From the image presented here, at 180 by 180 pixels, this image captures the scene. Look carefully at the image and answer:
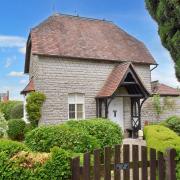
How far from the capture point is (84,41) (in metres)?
24.0

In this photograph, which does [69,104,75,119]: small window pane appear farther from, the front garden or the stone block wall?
the front garden

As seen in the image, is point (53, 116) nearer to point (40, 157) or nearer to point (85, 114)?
point (85, 114)

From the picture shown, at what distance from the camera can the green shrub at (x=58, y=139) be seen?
10328 millimetres

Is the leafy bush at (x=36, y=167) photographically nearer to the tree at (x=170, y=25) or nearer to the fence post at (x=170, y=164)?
the fence post at (x=170, y=164)

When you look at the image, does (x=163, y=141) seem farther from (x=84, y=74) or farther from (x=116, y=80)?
(x=84, y=74)

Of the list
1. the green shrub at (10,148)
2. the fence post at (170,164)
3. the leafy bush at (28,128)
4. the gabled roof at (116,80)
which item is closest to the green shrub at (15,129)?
the leafy bush at (28,128)

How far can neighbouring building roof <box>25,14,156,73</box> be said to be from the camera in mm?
22220

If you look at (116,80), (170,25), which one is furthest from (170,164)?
(116,80)

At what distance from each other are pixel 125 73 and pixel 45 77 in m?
5.39

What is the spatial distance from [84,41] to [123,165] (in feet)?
60.4

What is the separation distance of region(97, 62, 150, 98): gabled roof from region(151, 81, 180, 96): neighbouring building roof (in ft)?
13.8

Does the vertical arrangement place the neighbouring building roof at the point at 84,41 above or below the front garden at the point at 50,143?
above

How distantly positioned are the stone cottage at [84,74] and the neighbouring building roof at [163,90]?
1567 mm

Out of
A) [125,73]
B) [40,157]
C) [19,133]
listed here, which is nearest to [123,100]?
[125,73]
